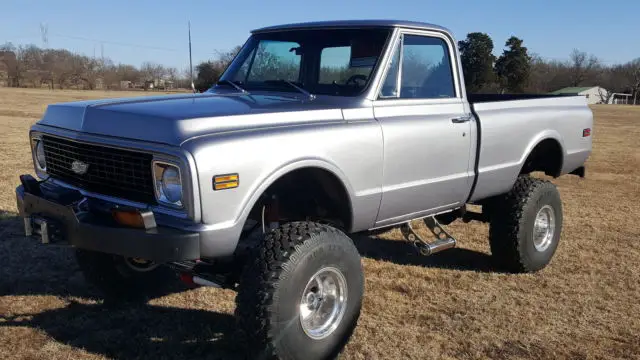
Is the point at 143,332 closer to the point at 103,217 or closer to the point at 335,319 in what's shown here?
the point at 103,217

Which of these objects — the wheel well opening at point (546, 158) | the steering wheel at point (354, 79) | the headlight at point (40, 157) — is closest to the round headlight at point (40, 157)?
the headlight at point (40, 157)

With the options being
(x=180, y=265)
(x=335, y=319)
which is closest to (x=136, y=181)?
(x=180, y=265)

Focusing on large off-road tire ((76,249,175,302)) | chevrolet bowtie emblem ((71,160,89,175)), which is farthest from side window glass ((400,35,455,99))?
large off-road tire ((76,249,175,302))

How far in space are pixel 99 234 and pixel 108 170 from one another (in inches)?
16.4

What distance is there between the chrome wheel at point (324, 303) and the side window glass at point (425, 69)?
1.47 metres

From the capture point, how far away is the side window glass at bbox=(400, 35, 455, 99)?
13.8 ft

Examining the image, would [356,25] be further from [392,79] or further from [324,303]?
[324,303]

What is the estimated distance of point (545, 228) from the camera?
5570 millimetres

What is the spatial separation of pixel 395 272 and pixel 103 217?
289 cm

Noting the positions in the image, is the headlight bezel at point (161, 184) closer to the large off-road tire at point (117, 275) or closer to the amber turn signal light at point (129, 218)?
the amber turn signal light at point (129, 218)

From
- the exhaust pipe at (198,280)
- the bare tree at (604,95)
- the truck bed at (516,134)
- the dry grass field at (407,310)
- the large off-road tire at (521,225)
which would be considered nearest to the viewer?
the exhaust pipe at (198,280)

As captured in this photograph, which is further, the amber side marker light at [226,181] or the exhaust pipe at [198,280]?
the exhaust pipe at [198,280]

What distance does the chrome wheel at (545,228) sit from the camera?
5.49m

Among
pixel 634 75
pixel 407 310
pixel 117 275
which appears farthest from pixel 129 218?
pixel 634 75
